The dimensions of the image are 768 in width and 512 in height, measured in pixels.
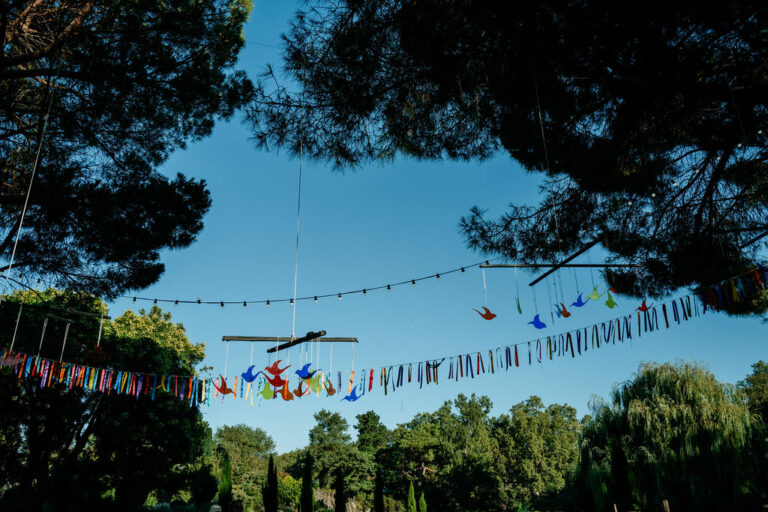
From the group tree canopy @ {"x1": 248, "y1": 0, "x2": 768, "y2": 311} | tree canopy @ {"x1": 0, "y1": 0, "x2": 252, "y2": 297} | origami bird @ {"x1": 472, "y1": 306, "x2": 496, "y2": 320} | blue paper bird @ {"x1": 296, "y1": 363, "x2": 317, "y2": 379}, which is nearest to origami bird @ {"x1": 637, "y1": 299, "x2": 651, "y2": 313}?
tree canopy @ {"x1": 248, "y1": 0, "x2": 768, "y2": 311}

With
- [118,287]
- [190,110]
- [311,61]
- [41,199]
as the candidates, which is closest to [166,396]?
[118,287]

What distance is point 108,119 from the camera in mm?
5836

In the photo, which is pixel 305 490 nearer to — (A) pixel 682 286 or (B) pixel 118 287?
(B) pixel 118 287

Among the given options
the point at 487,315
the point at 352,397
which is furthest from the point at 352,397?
the point at 487,315

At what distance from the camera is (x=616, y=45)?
352 centimetres

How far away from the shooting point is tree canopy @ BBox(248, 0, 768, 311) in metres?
3.43

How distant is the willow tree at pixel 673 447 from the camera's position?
35.3 ft

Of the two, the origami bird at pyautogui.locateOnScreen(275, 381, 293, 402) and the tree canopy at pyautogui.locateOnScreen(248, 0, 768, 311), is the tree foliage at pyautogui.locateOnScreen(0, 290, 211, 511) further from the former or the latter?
the tree canopy at pyautogui.locateOnScreen(248, 0, 768, 311)

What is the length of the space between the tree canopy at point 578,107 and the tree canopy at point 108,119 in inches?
46.4

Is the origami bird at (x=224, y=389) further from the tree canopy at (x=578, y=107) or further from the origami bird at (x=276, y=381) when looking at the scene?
the tree canopy at (x=578, y=107)

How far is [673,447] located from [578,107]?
40.8 ft

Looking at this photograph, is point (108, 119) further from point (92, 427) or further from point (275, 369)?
point (92, 427)

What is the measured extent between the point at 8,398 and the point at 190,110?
11633 millimetres

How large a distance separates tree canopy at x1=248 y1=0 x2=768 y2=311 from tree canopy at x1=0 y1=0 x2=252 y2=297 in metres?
1.18
